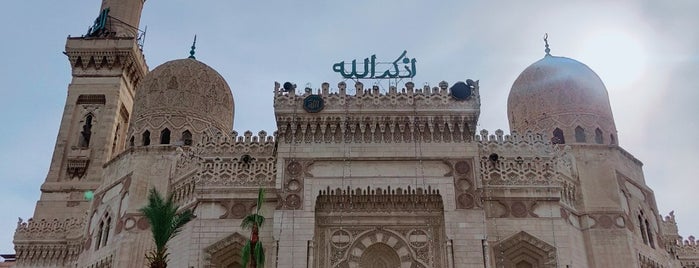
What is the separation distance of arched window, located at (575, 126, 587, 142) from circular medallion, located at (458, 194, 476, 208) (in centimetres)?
736

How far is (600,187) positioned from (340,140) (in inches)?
390

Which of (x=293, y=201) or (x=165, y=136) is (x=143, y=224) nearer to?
(x=165, y=136)

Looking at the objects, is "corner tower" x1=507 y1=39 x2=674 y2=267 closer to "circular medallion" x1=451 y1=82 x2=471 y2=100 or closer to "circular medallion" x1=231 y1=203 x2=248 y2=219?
"circular medallion" x1=451 y1=82 x2=471 y2=100

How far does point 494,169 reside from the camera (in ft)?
71.7

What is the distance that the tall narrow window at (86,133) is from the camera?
101 feet

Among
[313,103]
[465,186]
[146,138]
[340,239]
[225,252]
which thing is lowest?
[225,252]

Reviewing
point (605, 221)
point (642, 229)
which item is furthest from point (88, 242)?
point (642, 229)

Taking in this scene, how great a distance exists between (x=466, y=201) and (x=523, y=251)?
263 cm

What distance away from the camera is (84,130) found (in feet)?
102

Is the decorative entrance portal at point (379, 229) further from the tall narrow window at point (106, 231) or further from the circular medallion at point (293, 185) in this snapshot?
the tall narrow window at point (106, 231)

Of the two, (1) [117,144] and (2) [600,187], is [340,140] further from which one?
(1) [117,144]

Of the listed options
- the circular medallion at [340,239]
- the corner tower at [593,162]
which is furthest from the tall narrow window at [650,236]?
the circular medallion at [340,239]

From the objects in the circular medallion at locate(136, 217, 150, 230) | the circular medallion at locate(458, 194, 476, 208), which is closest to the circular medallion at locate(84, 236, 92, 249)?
the circular medallion at locate(136, 217, 150, 230)

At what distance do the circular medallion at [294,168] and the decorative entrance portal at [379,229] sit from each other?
45.7 inches
